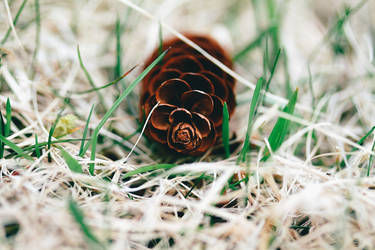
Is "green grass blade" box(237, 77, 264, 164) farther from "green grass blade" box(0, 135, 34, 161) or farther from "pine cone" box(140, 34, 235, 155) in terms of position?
"green grass blade" box(0, 135, 34, 161)

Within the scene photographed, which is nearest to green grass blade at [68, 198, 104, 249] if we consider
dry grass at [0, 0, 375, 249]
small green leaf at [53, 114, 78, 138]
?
dry grass at [0, 0, 375, 249]

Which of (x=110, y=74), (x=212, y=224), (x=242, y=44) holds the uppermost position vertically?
(x=242, y=44)

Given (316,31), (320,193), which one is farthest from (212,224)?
(316,31)

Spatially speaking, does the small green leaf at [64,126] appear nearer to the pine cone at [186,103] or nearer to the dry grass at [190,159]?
the dry grass at [190,159]

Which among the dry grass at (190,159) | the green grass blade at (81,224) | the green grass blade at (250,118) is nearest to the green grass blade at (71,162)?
the dry grass at (190,159)

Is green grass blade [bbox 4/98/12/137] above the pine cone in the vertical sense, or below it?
below

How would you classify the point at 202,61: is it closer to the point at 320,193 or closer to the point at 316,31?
the point at 320,193
